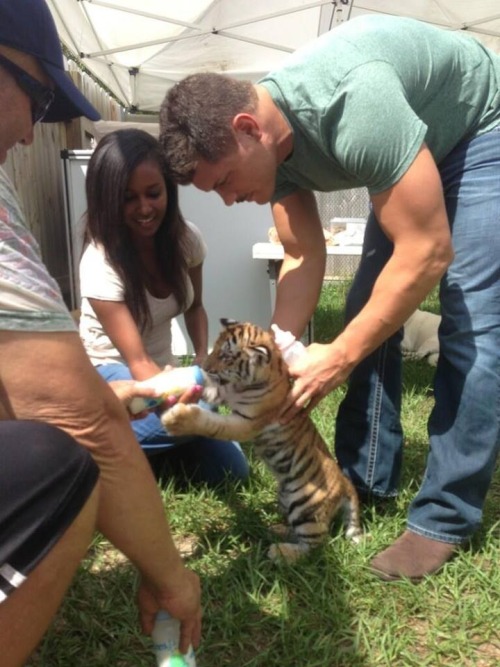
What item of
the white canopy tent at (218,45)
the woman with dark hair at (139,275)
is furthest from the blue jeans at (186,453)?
the white canopy tent at (218,45)

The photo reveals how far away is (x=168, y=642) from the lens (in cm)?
159

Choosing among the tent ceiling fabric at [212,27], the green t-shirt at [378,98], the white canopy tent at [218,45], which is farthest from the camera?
the tent ceiling fabric at [212,27]

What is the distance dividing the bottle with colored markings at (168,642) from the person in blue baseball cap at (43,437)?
0.45ft

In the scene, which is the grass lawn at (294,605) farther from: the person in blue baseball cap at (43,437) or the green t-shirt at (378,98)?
the green t-shirt at (378,98)

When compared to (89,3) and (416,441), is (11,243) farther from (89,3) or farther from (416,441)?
(89,3)

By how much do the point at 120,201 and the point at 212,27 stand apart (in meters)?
5.58

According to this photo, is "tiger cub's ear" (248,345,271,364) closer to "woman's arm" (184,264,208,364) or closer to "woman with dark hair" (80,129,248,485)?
"woman with dark hair" (80,129,248,485)

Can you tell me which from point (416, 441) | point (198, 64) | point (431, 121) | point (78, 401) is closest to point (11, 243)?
point (78, 401)

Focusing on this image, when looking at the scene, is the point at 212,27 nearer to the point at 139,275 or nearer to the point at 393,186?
the point at 139,275

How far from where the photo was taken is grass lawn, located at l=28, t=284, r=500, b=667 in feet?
6.41

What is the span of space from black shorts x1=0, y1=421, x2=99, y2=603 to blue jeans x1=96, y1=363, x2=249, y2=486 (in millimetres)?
1536

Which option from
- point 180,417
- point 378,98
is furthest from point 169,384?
point 378,98

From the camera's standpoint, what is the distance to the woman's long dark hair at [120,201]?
275cm

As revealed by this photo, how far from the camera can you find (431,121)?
7.10 ft
